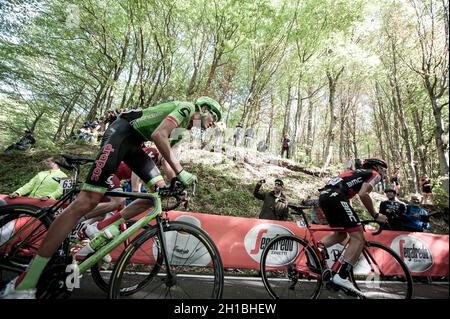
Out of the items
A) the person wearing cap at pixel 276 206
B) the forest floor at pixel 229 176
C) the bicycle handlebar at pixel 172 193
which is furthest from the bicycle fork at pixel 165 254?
the forest floor at pixel 229 176

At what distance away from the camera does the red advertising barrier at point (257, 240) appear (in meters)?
4.99

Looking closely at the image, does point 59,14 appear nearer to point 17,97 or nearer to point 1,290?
point 17,97

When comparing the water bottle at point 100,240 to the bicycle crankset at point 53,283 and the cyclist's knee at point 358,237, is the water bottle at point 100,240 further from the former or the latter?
the cyclist's knee at point 358,237

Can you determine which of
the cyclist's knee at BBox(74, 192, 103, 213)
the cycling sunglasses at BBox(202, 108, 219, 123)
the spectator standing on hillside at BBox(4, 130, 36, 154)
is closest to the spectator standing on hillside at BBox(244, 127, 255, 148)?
the spectator standing on hillside at BBox(4, 130, 36, 154)

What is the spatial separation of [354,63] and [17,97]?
61.2 feet

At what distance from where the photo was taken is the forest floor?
9.58 m

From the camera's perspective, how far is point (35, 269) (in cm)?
216

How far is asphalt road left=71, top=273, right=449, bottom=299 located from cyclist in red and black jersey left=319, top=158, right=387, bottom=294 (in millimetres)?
706

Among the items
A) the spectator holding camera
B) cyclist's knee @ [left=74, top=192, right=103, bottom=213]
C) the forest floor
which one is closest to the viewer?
cyclist's knee @ [left=74, top=192, right=103, bottom=213]

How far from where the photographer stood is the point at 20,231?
261 cm

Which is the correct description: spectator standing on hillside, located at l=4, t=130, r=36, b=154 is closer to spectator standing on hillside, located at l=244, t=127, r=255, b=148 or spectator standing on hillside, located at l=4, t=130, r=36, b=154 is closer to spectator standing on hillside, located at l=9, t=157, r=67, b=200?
spectator standing on hillside, located at l=9, t=157, r=67, b=200

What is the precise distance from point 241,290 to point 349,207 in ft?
6.54

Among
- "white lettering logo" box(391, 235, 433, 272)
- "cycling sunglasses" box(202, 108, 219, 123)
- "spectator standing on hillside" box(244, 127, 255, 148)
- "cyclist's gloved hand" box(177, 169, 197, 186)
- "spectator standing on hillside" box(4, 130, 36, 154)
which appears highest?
"spectator standing on hillside" box(244, 127, 255, 148)

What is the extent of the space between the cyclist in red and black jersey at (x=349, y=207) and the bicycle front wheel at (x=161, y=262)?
78.7 inches
